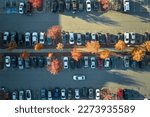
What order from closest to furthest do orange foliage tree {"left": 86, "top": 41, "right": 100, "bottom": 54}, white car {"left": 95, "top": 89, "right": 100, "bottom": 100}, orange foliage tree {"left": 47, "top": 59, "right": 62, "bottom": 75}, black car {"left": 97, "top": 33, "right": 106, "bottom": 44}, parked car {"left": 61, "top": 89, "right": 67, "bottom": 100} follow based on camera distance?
orange foliage tree {"left": 86, "top": 41, "right": 100, "bottom": 54}, orange foliage tree {"left": 47, "top": 59, "right": 62, "bottom": 75}, white car {"left": 95, "top": 89, "right": 100, "bottom": 100}, parked car {"left": 61, "top": 89, "right": 67, "bottom": 100}, black car {"left": 97, "top": 33, "right": 106, "bottom": 44}

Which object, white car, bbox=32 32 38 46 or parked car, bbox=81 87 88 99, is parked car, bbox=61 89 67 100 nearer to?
parked car, bbox=81 87 88 99

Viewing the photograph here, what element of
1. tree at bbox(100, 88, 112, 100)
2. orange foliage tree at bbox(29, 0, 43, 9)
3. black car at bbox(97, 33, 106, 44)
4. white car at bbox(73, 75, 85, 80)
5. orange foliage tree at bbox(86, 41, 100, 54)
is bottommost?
tree at bbox(100, 88, 112, 100)

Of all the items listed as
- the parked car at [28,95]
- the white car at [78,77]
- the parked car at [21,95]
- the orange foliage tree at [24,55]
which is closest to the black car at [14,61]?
the orange foliage tree at [24,55]

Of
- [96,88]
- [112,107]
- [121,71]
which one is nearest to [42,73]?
[96,88]

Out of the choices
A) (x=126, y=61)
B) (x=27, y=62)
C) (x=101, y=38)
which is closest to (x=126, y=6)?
(x=101, y=38)

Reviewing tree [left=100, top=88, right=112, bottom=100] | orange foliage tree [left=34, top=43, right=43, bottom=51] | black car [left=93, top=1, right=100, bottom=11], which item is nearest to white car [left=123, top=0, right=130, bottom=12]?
black car [left=93, top=1, right=100, bottom=11]

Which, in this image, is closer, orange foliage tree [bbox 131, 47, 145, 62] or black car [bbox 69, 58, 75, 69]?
orange foliage tree [bbox 131, 47, 145, 62]

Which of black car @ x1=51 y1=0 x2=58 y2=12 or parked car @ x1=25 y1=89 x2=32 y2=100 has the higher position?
black car @ x1=51 y1=0 x2=58 y2=12

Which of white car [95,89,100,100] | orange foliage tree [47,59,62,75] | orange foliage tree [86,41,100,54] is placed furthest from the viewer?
white car [95,89,100,100]

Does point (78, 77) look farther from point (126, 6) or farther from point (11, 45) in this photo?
point (126, 6)
